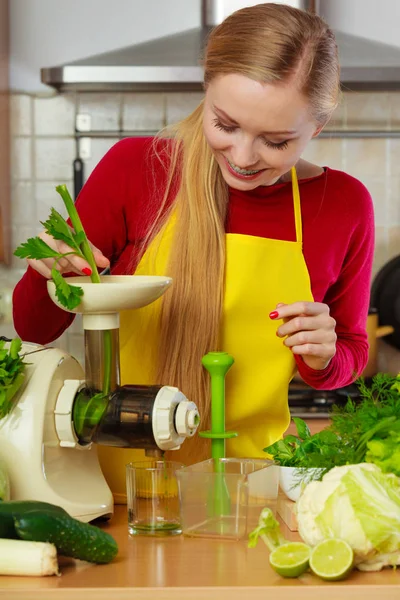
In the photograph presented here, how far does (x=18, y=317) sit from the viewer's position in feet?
5.08

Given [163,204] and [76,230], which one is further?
[163,204]

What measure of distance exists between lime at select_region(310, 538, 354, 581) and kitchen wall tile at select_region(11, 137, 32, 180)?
2.59 metres

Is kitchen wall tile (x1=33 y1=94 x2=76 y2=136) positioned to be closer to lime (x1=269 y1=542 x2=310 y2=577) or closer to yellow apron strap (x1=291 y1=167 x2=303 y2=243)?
yellow apron strap (x1=291 y1=167 x2=303 y2=243)

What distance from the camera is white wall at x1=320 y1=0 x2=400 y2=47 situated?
3.35 m

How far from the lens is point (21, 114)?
11.1 feet

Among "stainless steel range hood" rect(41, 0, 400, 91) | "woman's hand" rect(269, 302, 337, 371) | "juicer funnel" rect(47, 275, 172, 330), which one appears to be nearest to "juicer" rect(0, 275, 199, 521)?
"juicer funnel" rect(47, 275, 172, 330)

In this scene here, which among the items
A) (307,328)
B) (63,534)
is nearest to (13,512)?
(63,534)

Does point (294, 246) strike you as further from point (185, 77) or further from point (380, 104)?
point (380, 104)

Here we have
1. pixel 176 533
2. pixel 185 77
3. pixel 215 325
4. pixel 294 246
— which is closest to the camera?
pixel 176 533

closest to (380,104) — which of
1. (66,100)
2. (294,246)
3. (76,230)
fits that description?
(66,100)

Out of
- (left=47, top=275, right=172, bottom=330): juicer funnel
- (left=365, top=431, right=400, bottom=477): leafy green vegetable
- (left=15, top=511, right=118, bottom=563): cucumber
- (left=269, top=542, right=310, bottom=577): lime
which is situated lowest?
(left=269, top=542, right=310, bottom=577): lime

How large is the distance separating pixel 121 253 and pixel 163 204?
0.46 ft

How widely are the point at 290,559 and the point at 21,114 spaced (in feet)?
8.77

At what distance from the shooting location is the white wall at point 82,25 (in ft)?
10.9
